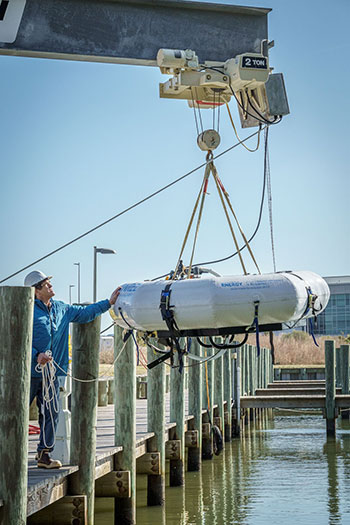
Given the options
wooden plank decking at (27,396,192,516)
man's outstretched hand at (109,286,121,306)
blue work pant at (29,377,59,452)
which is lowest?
wooden plank decking at (27,396,192,516)

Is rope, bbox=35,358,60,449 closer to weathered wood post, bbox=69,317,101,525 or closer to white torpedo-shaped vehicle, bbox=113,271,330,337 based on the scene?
weathered wood post, bbox=69,317,101,525

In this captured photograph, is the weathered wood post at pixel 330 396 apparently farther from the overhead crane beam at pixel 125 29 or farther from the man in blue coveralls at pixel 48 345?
the man in blue coveralls at pixel 48 345

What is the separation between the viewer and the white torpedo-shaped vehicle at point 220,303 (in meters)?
8.50

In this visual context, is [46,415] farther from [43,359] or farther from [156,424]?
[156,424]

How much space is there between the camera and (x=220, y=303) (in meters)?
8.50

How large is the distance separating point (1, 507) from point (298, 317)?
11.5 ft

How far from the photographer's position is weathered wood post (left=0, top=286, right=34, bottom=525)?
6660 millimetres

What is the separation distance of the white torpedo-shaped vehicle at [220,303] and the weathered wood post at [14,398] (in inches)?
82.0

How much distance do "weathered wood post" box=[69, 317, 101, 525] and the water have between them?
9.56 ft

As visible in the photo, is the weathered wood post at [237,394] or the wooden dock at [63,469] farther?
the weathered wood post at [237,394]

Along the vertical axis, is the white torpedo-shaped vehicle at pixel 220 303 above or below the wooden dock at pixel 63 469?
above

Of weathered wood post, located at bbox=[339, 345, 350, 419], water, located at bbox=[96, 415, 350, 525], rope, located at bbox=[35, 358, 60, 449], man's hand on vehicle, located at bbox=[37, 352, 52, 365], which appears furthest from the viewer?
weathered wood post, located at bbox=[339, 345, 350, 419]

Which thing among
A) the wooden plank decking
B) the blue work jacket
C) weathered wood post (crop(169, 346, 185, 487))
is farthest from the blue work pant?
weathered wood post (crop(169, 346, 185, 487))

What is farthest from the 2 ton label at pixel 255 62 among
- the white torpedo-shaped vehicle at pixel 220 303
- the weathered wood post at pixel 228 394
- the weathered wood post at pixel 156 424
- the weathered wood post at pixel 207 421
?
the weathered wood post at pixel 228 394
